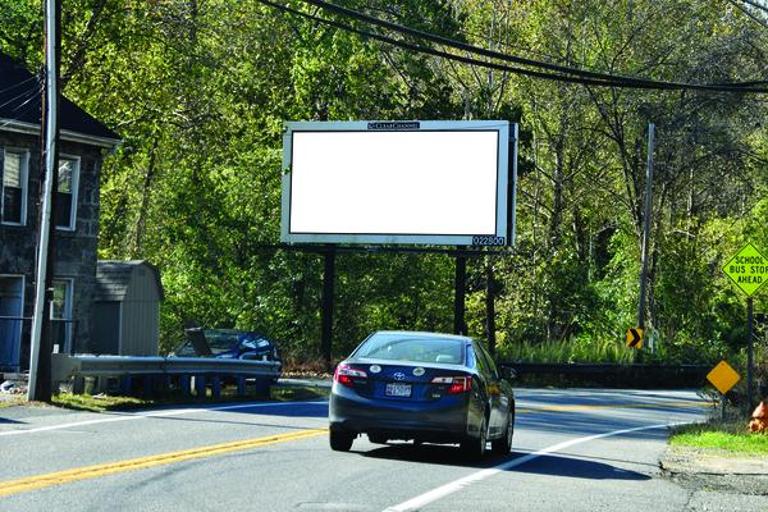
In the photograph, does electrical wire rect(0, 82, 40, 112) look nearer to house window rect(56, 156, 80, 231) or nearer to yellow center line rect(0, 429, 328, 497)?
house window rect(56, 156, 80, 231)

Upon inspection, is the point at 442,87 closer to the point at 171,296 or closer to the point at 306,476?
the point at 171,296

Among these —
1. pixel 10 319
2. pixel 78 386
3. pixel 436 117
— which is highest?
pixel 436 117

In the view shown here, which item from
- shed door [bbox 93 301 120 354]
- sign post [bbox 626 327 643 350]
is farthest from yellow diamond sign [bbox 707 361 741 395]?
sign post [bbox 626 327 643 350]

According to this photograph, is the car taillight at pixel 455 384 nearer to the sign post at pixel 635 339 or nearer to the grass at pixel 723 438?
the grass at pixel 723 438

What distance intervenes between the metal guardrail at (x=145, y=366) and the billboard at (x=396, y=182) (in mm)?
14508

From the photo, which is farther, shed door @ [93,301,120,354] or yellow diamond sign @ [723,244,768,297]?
shed door @ [93,301,120,354]

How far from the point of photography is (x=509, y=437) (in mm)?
18250

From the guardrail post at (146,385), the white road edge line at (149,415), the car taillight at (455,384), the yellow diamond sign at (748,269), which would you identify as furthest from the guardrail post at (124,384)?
the yellow diamond sign at (748,269)

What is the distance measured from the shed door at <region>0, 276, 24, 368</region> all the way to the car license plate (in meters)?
15.1

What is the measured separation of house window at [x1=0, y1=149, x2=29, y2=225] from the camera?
32.9 metres

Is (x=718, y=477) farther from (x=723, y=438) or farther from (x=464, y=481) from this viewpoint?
(x=723, y=438)

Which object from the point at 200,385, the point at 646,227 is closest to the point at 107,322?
the point at 200,385

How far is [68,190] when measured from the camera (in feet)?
115

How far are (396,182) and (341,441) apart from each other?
Result: 2565 cm
